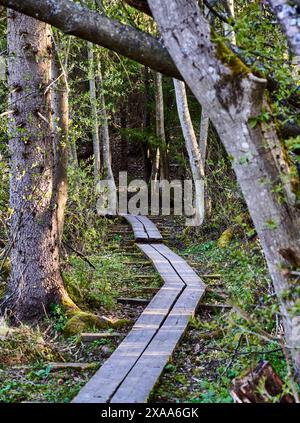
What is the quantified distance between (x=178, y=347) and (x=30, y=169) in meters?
3.13

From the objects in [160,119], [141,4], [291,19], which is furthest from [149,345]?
[160,119]

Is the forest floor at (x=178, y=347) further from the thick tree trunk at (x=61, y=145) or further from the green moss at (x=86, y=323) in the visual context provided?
the thick tree trunk at (x=61, y=145)

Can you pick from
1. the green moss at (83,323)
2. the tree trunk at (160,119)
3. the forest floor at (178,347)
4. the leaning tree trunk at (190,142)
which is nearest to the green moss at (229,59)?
the forest floor at (178,347)

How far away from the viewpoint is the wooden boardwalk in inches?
179

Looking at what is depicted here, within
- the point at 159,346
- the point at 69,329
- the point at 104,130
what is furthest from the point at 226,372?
the point at 104,130

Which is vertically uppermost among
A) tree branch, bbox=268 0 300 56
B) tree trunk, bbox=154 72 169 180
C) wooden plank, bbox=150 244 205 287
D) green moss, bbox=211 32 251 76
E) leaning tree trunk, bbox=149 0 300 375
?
tree trunk, bbox=154 72 169 180

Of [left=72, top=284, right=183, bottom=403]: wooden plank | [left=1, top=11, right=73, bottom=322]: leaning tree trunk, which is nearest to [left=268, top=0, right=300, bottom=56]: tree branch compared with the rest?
[left=72, top=284, right=183, bottom=403]: wooden plank

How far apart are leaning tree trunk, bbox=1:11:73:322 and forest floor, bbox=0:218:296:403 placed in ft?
1.60

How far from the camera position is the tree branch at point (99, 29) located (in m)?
4.08

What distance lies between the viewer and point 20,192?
24.1 feet

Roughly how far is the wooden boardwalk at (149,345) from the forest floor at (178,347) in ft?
0.56

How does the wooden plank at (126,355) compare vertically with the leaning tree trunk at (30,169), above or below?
below

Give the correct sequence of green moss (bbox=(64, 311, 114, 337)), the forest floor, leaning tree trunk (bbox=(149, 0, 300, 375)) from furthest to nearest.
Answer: green moss (bbox=(64, 311, 114, 337)) → the forest floor → leaning tree trunk (bbox=(149, 0, 300, 375))

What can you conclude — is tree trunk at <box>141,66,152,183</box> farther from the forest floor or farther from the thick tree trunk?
the thick tree trunk
